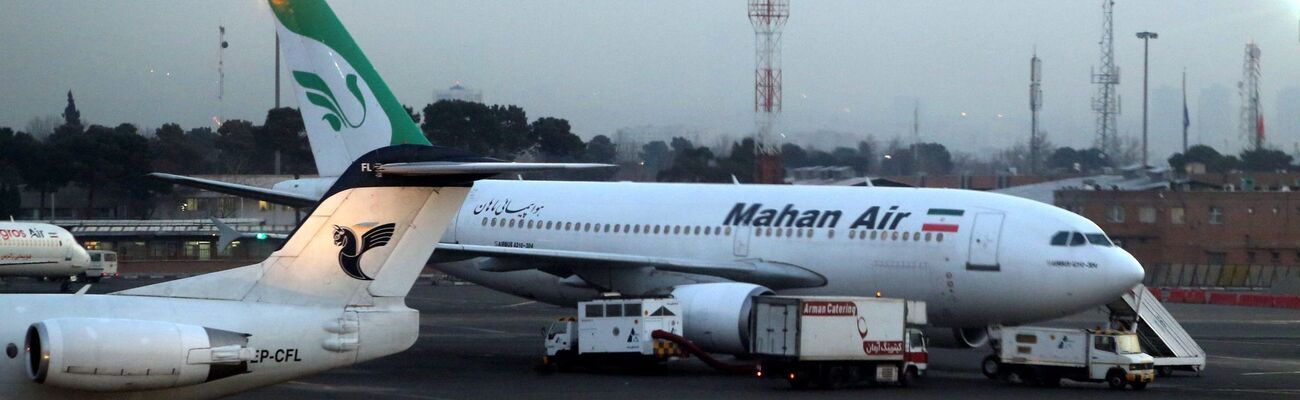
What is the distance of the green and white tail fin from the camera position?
32438mm

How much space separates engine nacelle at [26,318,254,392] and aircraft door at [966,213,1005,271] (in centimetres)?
1624

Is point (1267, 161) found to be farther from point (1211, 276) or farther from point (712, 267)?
point (712, 267)

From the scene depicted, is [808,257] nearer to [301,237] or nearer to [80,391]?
[301,237]

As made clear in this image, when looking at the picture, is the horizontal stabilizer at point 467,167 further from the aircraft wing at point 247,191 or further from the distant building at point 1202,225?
the distant building at point 1202,225

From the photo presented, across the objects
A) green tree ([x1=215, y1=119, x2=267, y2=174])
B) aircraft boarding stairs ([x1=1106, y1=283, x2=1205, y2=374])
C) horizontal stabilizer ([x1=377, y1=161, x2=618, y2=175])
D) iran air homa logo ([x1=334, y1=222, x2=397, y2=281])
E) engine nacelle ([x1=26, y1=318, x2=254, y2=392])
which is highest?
green tree ([x1=215, y1=119, x2=267, y2=174])

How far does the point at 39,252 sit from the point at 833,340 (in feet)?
137

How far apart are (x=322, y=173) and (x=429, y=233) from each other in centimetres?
1897

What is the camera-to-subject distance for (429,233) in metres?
15.5

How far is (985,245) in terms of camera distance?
89.8 feet

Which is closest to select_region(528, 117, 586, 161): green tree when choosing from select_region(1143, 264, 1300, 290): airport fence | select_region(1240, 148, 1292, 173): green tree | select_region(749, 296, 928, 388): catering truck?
select_region(1143, 264, 1300, 290): airport fence

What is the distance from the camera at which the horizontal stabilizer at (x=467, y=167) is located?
1392 centimetres

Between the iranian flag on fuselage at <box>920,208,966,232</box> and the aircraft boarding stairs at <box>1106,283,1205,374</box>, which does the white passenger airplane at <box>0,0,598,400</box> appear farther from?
the aircraft boarding stairs at <box>1106,283,1205,374</box>

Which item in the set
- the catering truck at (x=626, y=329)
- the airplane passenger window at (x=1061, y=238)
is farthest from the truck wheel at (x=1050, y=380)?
the catering truck at (x=626, y=329)

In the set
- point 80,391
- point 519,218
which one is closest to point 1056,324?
point 519,218
